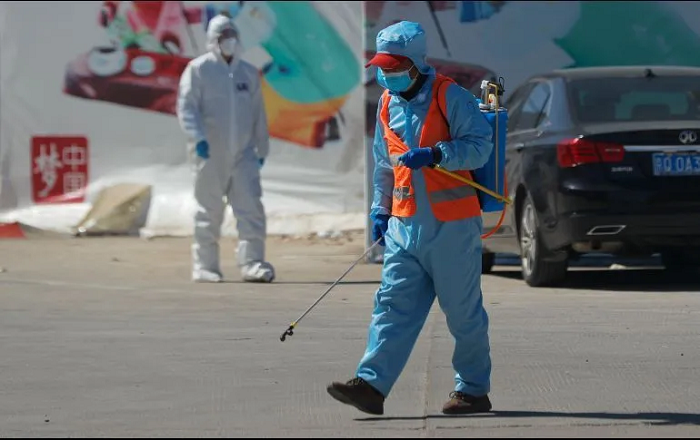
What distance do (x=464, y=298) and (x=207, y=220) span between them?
278 inches

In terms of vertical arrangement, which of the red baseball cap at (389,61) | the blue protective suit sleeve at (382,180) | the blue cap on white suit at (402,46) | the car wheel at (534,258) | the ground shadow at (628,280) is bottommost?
the ground shadow at (628,280)

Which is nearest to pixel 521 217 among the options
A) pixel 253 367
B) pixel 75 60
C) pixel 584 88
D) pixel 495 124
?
pixel 584 88

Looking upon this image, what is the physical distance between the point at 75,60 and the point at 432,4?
4.77 m

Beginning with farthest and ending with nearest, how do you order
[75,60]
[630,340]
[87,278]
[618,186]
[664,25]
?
[75,60], [664,25], [87,278], [618,186], [630,340]

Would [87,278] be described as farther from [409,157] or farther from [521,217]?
[409,157]

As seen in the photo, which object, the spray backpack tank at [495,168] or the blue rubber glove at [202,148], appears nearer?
the spray backpack tank at [495,168]

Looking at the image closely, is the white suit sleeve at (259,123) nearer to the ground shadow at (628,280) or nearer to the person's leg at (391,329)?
the ground shadow at (628,280)

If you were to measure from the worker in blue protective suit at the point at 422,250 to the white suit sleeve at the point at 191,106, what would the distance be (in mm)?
A: 6517

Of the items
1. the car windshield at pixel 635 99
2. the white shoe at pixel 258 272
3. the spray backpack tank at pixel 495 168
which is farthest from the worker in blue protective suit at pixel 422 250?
the white shoe at pixel 258 272

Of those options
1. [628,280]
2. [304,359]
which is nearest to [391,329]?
[304,359]

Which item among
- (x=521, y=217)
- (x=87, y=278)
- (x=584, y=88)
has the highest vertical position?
(x=584, y=88)

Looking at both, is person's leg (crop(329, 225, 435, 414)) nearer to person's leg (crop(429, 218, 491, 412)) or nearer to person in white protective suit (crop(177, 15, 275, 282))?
person's leg (crop(429, 218, 491, 412))

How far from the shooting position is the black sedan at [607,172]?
1187 cm

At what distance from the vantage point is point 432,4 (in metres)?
14.8
